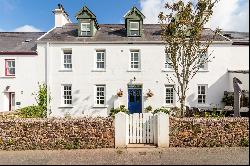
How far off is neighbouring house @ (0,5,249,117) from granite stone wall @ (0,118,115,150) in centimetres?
989

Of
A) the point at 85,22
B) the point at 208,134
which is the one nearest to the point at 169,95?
the point at 85,22

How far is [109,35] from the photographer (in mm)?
21438

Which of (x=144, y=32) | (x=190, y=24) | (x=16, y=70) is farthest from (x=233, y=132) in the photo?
(x=16, y=70)

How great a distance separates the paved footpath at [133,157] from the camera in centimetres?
831

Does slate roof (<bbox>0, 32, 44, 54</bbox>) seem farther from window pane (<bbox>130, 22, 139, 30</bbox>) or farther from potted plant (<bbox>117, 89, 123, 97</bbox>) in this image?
window pane (<bbox>130, 22, 139, 30</bbox>)

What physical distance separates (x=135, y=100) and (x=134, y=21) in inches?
268

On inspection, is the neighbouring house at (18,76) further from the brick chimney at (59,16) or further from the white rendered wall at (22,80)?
the brick chimney at (59,16)

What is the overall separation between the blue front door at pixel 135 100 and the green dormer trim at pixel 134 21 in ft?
16.0

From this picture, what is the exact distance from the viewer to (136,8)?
21375mm

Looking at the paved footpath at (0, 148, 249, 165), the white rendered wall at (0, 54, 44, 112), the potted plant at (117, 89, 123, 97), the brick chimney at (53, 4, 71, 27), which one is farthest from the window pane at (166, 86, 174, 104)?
the brick chimney at (53, 4, 71, 27)

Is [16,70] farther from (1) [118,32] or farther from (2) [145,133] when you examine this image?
(2) [145,133]

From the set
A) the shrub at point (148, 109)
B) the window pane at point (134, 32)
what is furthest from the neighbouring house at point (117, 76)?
the window pane at point (134, 32)

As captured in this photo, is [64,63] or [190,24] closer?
[190,24]

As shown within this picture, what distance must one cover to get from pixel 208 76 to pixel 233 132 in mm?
10692
